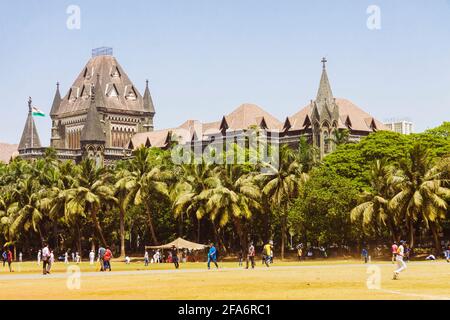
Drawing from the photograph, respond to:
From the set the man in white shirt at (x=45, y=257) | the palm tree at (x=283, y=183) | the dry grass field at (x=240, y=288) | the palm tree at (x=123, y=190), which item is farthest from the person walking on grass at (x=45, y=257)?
the palm tree at (x=123, y=190)

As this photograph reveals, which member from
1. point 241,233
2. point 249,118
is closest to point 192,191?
point 241,233

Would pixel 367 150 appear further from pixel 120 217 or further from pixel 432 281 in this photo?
pixel 432 281

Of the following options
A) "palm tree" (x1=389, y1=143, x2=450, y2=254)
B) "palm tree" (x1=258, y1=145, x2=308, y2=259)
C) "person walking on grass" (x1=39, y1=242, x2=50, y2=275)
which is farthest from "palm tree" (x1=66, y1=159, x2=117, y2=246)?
"person walking on grass" (x1=39, y1=242, x2=50, y2=275)

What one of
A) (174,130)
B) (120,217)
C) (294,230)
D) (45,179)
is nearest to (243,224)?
(294,230)

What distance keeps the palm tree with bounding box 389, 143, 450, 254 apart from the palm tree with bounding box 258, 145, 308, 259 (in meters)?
13.1

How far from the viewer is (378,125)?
6683 inches

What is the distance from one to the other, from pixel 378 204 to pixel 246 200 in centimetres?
1461

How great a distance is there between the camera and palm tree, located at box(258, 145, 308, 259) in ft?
271

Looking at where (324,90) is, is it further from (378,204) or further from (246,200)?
(378,204)

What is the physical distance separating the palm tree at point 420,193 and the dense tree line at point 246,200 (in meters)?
0.08

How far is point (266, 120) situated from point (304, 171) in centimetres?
8806

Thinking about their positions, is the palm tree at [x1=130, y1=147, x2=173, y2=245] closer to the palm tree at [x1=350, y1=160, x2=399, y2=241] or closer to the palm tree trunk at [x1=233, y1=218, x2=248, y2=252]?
the palm tree trunk at [x1=233, y1=218, x2=248, y2=252]

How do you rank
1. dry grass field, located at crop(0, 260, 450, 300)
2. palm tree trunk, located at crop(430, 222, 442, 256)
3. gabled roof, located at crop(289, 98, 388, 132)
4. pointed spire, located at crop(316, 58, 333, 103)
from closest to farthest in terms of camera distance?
dry grass field, located at crop(0, 260, 450, 300)
palm tree trunk, located at crop(430, 222, 442, 256)
pointed spire, located at crop(316, 58, 333, 103)
gabled roof, located at crop(289, 98, 388, 132)

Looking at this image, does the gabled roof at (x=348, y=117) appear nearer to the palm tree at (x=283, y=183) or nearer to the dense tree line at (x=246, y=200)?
the dense tree line at (x=246, y=200)
